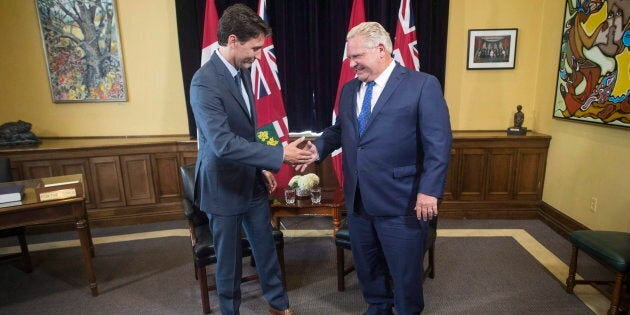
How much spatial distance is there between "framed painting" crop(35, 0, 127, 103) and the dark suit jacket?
2.73 m

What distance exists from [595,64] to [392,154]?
7.58ft

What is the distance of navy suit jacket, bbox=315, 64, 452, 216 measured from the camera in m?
1.52

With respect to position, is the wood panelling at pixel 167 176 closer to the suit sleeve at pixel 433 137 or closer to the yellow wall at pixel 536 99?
the suit sleeve at pixel 433 137

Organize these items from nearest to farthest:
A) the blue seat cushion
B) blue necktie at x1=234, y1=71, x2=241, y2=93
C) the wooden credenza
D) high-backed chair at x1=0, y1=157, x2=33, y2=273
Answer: blue necktie at x1=234, y1=71, x2=241, y2=93
the blue seat cushion
high-backed chair at x1=0, y1=157, x2=33, y2=273
the wooden credenza

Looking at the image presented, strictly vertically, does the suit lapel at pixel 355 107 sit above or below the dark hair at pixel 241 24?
below

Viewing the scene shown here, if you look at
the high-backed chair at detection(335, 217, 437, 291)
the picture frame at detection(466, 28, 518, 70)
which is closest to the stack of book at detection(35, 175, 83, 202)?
the high-backed chair at detection(335, 217, 437, 291)

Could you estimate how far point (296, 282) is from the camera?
254 centimetres

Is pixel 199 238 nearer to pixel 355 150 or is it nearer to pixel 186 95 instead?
pixel 355 150

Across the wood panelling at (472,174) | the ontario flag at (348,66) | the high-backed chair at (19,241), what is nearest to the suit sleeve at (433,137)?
the ontario flag at (348,66)

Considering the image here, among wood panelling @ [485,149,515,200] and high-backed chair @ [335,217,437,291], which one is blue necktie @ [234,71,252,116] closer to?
high-backed chair @ [335,217,437,291]

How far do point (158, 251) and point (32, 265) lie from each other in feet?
3.19

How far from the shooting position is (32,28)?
3635 mm

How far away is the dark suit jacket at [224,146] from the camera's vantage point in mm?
1511

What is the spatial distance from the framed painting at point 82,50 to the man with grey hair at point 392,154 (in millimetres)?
3091
